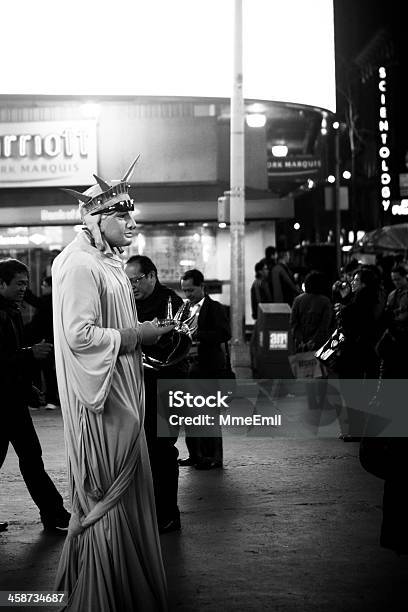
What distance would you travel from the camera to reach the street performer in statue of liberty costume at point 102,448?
15.6 ft

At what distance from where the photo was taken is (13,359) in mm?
7086

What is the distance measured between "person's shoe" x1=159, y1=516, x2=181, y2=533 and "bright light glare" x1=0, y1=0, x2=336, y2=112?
11557 mm

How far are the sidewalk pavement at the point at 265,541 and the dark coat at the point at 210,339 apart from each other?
3.21ft

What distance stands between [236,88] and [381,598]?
1285 cm

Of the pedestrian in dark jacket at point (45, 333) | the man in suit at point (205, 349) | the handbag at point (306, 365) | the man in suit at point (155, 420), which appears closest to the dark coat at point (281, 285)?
the pedestrian in dark jacket at point (45, 333)

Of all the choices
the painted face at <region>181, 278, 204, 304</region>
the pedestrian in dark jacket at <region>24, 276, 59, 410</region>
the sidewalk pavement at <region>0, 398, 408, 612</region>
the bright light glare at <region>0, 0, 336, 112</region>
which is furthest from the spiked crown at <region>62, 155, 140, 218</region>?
the bright light glare at <region>0, 0, 336, 112</region>

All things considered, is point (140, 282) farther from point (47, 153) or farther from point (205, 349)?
point (47, 153)

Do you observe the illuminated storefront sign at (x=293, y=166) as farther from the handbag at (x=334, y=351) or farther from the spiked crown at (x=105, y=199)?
the spiked crown at (x=105, y=199)

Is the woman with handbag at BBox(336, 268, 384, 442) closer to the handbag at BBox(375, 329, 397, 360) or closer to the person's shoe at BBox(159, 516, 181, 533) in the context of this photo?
the person's shoe at BBox(159, 516, 181, 533)

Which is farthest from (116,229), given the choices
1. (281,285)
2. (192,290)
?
(281,285)

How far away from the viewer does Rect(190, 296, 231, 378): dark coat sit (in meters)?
10.0

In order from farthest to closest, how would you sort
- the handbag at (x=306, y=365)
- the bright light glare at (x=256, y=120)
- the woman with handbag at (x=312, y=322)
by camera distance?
the bright light glare at (x=256, y=120) < the woman with handbag at (x=312, y=322) < the handbag at (x=306, y=365)

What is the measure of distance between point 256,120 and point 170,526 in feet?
48.5

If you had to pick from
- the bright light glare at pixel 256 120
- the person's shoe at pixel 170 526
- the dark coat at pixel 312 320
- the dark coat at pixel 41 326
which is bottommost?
the person's shoe at pixel 170 526
